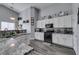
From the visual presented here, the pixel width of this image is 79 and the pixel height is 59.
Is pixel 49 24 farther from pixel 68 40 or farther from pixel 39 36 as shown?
pixel 68 40

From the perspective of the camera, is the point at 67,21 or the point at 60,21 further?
the point at 60,21

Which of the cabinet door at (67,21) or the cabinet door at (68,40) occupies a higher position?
the cabinet door at (67,21)

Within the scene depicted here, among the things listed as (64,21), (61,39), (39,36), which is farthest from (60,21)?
(39,36)

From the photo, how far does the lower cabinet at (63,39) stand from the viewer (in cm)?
264

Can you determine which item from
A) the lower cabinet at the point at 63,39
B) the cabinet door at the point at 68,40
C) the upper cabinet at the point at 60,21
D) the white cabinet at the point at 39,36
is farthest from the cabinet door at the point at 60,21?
the white cabinet at the point at 39,36

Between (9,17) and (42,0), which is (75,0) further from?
(9,17)

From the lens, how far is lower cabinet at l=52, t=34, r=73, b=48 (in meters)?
2.64

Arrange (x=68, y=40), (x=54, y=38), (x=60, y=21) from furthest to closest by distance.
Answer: (x=54, y=38) → (x=60, y=21) → (x=68, y=40)

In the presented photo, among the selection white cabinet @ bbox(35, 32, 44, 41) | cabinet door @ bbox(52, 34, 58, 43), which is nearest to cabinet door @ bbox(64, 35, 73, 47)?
cabinet door @ bbox(52, 34, 58, 43)

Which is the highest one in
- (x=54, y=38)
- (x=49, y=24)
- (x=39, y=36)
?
(x=49, y=24)

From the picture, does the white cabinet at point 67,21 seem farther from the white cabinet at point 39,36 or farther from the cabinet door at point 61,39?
the white cabinet at point 39,36

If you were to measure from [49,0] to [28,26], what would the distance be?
1356 millimetres

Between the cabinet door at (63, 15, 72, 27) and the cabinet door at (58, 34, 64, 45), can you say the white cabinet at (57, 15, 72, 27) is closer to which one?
the cabinet door at (63, 15, 72, 27)

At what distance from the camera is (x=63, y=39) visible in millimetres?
2854
